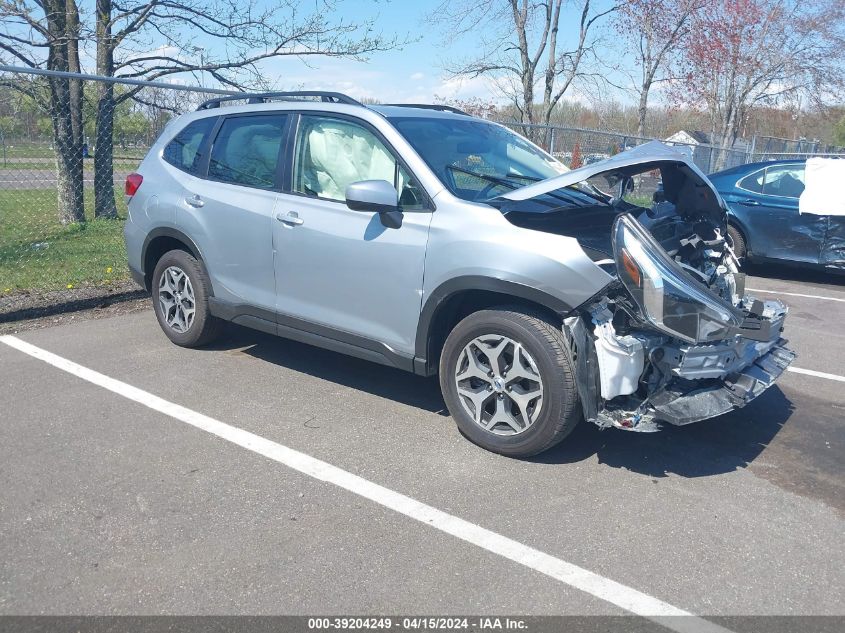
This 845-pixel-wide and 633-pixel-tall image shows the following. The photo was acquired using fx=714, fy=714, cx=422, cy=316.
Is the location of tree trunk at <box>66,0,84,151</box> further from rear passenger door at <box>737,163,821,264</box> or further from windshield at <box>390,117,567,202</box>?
rear passenger door at <box>737,163,821,264</box>

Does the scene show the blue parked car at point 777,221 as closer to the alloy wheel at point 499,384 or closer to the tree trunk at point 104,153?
the alloy wheel at point 499,384

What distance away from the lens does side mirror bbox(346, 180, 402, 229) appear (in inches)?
156

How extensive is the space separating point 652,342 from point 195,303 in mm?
3392

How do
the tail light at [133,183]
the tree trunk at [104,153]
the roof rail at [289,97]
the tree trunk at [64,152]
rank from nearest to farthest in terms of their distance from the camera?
the roof rail at [289,97] < the tail light at [133,183] < the tree trunk at [104,153] < the tree trunk at [64,152]

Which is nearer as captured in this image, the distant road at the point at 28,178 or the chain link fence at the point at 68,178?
the chain link fence at the point at 68,178

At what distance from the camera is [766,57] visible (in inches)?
782

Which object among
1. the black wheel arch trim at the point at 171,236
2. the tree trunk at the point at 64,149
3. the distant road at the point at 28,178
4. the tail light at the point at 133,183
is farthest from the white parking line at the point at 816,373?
the tree trunk at the point at 64,149

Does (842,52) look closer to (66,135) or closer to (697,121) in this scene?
(697,121)

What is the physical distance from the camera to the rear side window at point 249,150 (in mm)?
4879

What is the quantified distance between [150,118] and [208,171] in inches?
176

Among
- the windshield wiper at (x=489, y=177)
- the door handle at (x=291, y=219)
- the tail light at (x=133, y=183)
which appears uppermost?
the windshield wiper at (x=489, y=177)

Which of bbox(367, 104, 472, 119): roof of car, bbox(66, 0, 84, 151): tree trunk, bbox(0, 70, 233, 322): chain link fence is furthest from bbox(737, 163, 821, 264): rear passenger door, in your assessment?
bbox(66, 0, 84, 151): tree trunk

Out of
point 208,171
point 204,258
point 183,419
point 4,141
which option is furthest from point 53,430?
point 4,141

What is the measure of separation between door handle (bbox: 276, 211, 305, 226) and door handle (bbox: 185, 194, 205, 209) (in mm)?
842
